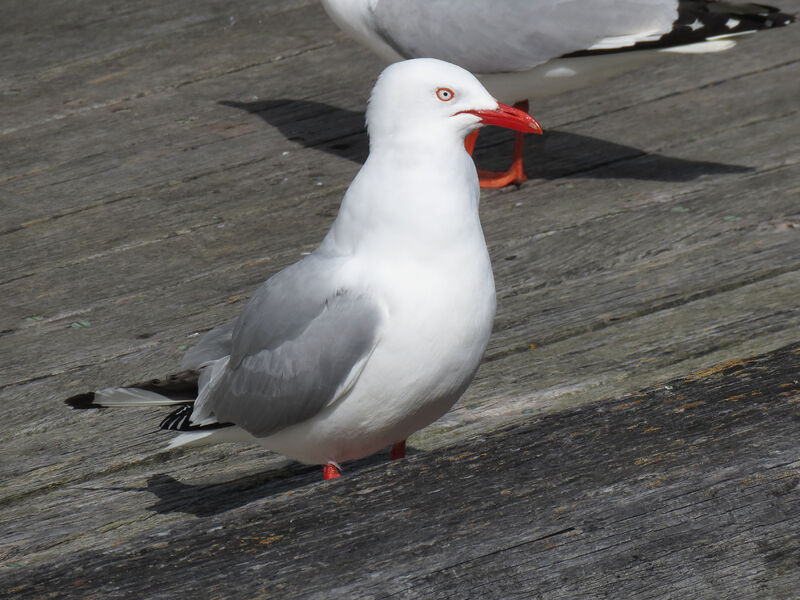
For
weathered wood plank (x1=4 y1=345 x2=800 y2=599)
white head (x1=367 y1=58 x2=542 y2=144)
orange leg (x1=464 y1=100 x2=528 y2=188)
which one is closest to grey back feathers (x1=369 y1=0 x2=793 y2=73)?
orange leg (x1=464 y1=100 x2=528 y2=188)

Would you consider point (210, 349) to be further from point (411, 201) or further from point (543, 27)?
point (543, 27)

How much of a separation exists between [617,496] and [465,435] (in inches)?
36.7

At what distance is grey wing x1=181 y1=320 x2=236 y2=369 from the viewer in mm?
2160

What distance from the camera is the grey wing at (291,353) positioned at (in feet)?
6.15

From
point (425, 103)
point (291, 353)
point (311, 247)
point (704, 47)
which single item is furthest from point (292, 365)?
point (704, 47)

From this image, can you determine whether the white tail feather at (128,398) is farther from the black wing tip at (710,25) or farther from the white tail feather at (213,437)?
the black wing tip at (710,25)

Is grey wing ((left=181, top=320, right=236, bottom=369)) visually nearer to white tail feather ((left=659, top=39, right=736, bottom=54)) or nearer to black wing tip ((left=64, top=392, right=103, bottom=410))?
black wing tip ((left=64, top=392, right=103, bottom=410))

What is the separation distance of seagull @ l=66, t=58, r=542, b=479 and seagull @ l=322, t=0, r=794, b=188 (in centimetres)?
164

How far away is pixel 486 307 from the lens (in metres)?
1.88

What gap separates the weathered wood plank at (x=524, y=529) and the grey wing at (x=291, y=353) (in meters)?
0.46

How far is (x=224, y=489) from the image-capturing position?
219 centimetres

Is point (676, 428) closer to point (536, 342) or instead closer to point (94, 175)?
point (536, 342)

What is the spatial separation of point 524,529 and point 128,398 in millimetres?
985

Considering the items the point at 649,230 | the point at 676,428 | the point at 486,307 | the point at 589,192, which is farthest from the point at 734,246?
the point at 676,428
